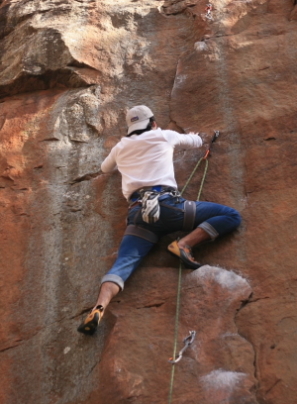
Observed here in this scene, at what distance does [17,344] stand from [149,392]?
1.43 meters

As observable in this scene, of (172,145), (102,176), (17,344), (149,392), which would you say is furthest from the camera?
(102,176)

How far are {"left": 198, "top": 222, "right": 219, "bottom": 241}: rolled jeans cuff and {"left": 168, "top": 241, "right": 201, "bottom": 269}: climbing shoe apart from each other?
0.73ft

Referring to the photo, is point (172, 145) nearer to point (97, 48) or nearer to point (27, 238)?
point (27, 238)

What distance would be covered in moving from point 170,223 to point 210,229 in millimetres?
366

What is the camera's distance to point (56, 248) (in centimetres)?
580

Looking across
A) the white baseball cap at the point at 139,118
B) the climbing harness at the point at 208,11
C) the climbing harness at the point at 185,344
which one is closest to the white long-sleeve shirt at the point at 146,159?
the white baseball cap at the point at 139,118

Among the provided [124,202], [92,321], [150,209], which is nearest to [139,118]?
[124,202]

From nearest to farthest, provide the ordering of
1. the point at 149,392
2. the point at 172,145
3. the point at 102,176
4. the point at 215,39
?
1. the point at 149,392
2. the point at 172,145
3. the point at 102,176
4. the point at 215,39

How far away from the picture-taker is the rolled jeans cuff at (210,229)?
5148 millimetres

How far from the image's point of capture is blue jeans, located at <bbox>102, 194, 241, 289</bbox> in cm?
516

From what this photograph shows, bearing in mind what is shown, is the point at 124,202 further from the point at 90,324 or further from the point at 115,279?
the point at 90,324

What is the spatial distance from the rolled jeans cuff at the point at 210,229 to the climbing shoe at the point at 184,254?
223 millimetres

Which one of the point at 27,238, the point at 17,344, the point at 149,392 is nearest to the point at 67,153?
the point at 27,238

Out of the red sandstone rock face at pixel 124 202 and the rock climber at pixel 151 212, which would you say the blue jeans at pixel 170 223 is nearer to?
the rock climber at pixel 151 212
